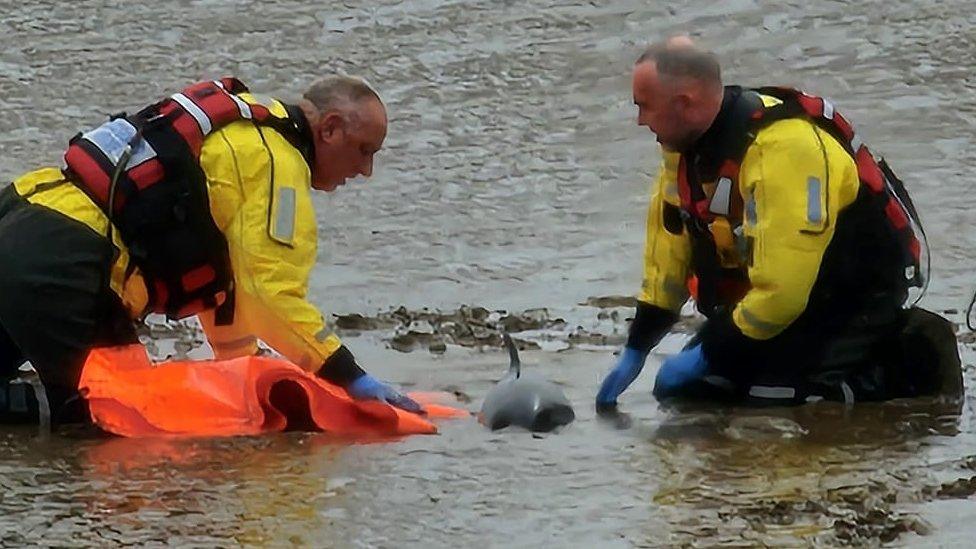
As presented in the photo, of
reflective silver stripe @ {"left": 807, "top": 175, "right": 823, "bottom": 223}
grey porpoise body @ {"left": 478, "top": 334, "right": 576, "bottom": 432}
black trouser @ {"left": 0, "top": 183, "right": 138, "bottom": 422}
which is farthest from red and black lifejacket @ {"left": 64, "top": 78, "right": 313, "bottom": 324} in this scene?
reflective silver stripe @ {"left": 807, "top": 175, "right": 823, "bottom": 223}

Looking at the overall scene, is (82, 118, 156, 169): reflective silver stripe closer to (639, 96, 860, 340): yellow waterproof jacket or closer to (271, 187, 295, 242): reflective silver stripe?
(271, 187, 295, 242): reflective silver stripe

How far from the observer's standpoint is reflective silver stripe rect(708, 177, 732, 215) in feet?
19.1

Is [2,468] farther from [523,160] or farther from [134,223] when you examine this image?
[523,160]

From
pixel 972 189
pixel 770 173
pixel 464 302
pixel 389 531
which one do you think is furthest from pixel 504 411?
pixel 972 189

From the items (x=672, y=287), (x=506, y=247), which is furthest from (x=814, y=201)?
(x=506, y=247)

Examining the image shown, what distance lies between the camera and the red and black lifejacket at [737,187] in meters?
5.77

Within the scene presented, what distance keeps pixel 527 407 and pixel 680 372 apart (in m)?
0.73

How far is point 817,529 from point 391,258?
5.26 m

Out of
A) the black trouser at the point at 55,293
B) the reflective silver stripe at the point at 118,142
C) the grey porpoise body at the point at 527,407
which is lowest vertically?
the grey porpoise body at the point at 527,407

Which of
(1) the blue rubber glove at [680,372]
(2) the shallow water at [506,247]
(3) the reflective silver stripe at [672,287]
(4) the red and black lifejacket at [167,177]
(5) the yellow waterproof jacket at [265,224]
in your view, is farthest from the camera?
(3) the reflective silver stripe at [672,287]

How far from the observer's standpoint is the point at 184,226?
18.8 ft

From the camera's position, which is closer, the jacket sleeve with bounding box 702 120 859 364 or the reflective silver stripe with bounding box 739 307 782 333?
the jacket sleeve with bounding box 702 120 859 364

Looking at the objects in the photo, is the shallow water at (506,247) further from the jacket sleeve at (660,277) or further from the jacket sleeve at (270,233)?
the jacket sleeve at (270,233)

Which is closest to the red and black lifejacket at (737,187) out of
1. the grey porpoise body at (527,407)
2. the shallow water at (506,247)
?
the shallow water at (506,247)
